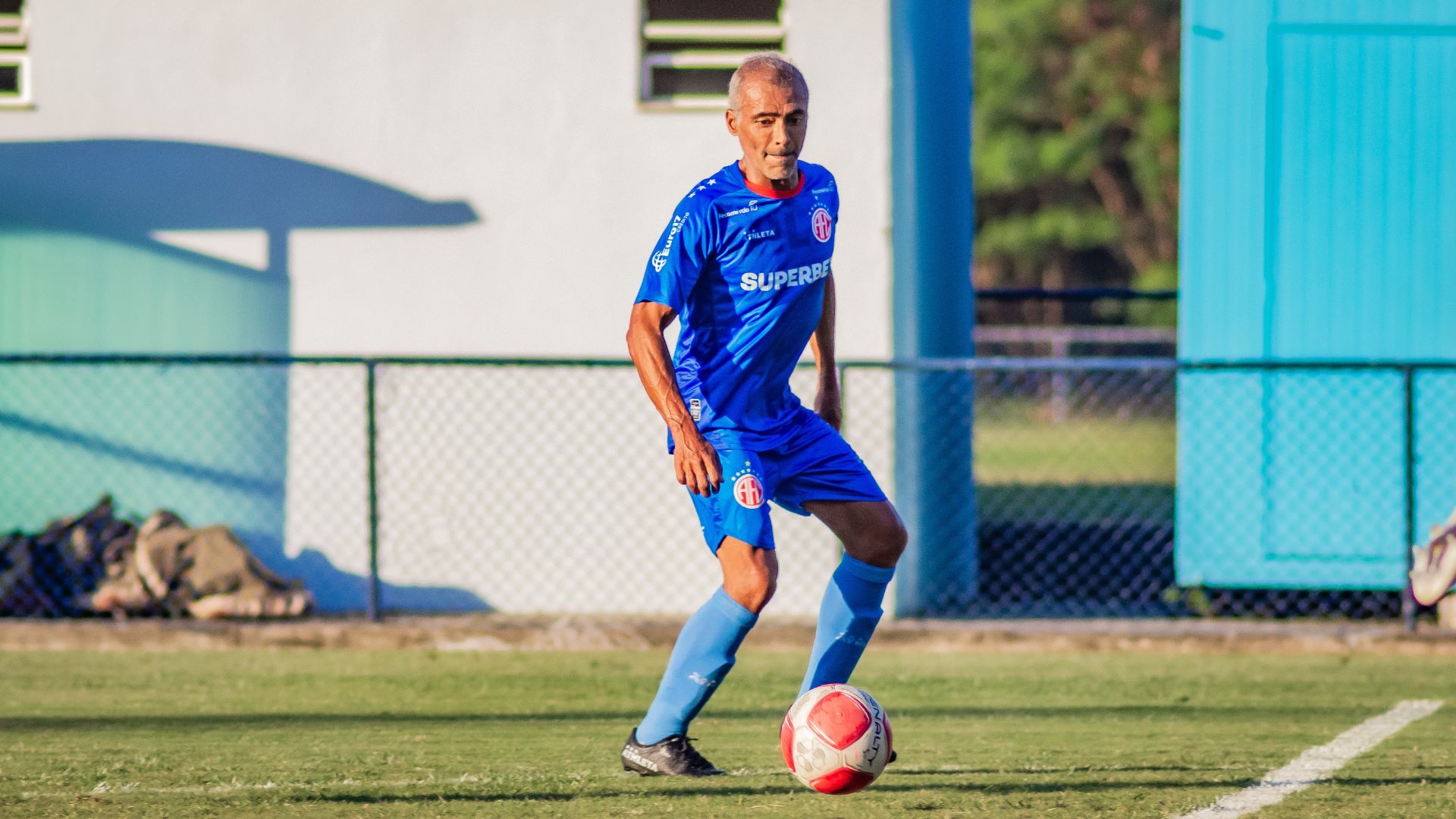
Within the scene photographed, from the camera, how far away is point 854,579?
536cm

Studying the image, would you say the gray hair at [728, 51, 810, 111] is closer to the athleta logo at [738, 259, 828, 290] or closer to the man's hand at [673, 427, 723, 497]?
the athleta logo at [738, 259, 828, 290]

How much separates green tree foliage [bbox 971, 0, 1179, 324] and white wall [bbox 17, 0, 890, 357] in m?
31.3

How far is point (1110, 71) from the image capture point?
40.4 meters

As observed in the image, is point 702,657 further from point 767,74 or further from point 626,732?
point 767,74

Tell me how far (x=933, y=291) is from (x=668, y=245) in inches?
229

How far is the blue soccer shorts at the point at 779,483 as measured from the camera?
5082 mm

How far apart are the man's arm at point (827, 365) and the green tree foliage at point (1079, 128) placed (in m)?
34.6

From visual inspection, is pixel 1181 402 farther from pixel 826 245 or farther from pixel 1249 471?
pixel 826 245

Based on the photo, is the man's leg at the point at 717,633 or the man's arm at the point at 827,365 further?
the man's arm at the point at 827,365

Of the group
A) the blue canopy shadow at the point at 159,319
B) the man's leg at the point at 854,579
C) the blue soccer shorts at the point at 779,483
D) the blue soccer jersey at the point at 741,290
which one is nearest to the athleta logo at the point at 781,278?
the blue soccer jersey at the point at 741,290

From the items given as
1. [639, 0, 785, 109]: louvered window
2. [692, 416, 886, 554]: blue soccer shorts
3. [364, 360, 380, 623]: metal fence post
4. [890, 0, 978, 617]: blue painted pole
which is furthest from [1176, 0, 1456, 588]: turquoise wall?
[692, 416, 886, 554]: blue soccer shorts

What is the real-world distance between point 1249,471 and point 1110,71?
3289 centimetres

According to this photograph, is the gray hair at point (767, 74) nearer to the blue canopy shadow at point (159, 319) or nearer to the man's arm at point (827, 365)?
the man's arm at point (827, 365)

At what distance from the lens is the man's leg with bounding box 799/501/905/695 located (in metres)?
5.31
